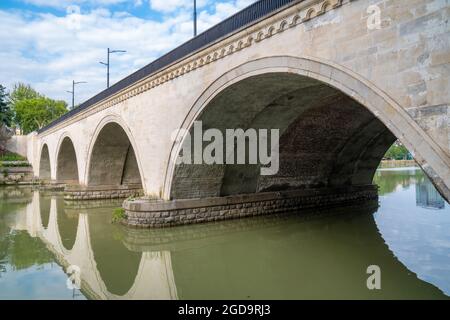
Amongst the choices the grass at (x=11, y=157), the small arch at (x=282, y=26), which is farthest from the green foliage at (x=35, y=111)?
the small arch at (x=282, y=26)

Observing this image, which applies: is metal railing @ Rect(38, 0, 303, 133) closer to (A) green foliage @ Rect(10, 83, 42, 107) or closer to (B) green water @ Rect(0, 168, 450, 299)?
(B) green water @ Rect(0, 168, 450, 299)

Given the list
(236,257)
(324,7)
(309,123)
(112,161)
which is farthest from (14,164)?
(324,7)

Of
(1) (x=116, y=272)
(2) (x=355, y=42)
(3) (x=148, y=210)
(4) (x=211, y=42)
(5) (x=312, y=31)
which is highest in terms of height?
(4) (x=211, y=42)

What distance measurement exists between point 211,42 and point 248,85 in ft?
4.83

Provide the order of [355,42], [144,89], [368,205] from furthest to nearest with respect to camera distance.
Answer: [368,205] < [144,89] < [355,42]

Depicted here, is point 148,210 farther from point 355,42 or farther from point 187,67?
point 355,42

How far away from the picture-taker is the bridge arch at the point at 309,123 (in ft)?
15.7

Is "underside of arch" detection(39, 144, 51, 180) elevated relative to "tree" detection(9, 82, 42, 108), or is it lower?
lower

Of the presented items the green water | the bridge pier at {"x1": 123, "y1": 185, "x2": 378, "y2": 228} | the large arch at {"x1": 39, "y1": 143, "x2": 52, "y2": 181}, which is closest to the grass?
the large arch at {"x1": 39, "y1": 143, "x2": 52, "y2": 181}

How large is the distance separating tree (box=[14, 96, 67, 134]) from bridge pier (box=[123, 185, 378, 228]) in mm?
45934

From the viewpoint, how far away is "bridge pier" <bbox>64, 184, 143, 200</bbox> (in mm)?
17609

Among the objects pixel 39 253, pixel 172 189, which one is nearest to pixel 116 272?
pixel 39 253

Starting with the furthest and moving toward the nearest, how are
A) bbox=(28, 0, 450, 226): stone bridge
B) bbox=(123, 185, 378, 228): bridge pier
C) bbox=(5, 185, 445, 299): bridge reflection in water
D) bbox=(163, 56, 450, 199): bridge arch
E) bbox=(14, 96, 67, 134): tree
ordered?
bbox=(14, 96, 67, 134): tree < bbox=(123, 185, 378, 228): bridge pier < bbox=(5, 185, 445, 299): bridge reflection in water < bbox=(163, 56, 450, 199): bridge arch < bbox=(28, 0, 450, 226): stone bridge

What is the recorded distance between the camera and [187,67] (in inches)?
390
